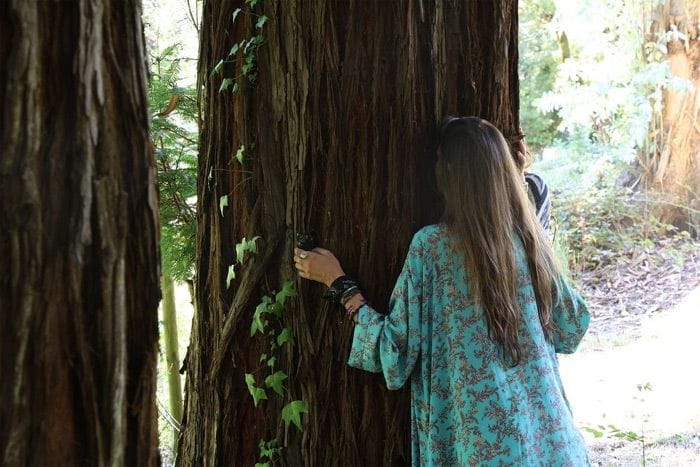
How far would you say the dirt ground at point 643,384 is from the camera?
479 centimetres

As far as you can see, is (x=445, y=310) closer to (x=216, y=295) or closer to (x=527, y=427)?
(x=527, y=427)

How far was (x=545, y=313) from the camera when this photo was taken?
2.31 m

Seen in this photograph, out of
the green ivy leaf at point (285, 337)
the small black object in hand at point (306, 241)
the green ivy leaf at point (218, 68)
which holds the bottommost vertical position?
the green ivy leaf at point (285, 337)

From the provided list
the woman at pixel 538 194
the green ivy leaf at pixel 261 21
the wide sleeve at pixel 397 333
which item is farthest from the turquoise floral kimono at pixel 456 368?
the green ivy leaf at pixel 261 21

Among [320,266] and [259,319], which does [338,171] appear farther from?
[259,319]

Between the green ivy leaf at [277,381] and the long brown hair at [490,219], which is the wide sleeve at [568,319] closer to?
the long brown hair at [490,219]

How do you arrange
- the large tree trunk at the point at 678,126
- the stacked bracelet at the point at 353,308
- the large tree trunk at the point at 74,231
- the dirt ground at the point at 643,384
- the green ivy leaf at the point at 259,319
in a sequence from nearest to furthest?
the large tree trunk at the point at 74,231
the stacked bracelet at the point at 353,308
the green ivy leaf at the point at 259,319
the dirt ground at the point at 643,384
the large tree trunk at the point at 678,126

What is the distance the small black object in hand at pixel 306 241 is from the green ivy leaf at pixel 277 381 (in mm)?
433

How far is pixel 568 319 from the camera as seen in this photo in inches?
95.0

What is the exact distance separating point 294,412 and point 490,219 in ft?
2.95

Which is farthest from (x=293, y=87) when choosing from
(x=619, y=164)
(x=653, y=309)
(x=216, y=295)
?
(x=619, y=164)

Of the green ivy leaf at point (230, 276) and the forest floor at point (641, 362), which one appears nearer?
the green ivy leaf at point (230, 276)

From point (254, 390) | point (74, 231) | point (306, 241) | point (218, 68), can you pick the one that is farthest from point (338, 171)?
point (74, 231)

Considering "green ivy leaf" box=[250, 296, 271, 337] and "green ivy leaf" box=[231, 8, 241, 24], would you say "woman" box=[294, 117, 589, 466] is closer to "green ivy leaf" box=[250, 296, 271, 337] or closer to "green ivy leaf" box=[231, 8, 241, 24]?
"green ivy leaf" box=[250, 296, 271, 337]
